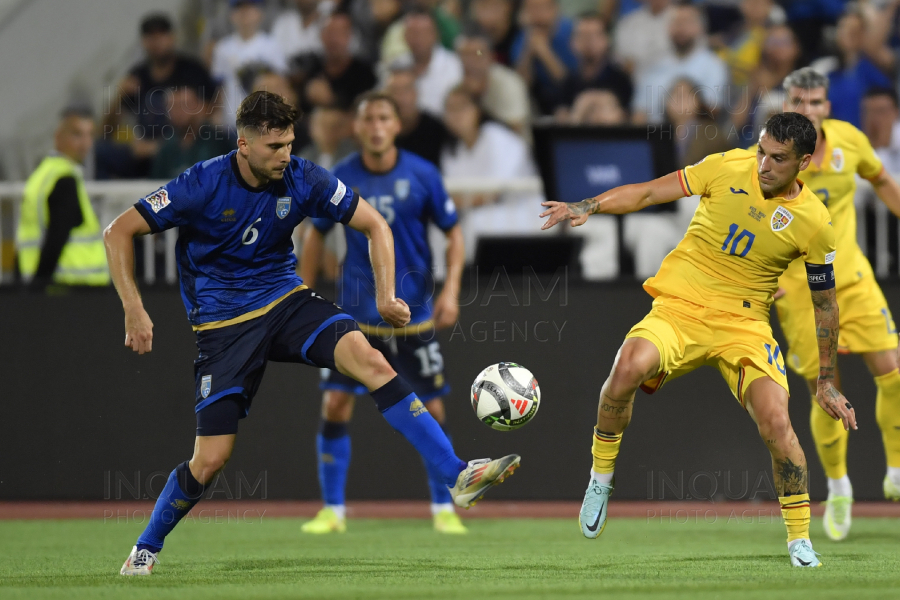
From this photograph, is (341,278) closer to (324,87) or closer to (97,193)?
(97,193)

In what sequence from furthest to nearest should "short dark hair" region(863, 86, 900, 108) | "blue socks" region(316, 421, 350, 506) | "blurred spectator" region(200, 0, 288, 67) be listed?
"blurred spectator" region(200, 0, 288, 67) < "short dark hair" region(863, 86, 900, 108) < "blue socks" region(316, 421, 350, 506)

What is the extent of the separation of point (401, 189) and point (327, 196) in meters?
2.16

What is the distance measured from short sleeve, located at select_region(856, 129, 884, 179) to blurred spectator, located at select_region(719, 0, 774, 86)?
5.00m

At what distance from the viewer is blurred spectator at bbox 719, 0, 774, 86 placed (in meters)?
11.9

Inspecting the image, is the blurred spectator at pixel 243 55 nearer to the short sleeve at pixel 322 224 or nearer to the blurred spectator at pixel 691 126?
the blurred spectator at pixel 691 126

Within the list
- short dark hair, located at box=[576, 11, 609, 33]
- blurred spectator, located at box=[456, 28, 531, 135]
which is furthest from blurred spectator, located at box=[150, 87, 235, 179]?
short dark hair, located at box=[576, 11, 609, 33]

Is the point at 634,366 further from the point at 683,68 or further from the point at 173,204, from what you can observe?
the point at 683,68

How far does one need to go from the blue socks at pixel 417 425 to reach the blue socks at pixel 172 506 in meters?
0.95

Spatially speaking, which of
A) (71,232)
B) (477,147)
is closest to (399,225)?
(71,232)

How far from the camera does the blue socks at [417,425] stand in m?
5.52

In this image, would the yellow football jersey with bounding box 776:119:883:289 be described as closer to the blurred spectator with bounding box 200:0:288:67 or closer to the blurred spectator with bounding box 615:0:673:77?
the blurred spectator with bounding box 615:0:673:77

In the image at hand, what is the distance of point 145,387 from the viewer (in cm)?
895

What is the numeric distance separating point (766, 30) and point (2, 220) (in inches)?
290

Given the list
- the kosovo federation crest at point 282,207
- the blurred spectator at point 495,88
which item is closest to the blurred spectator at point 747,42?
the blurred spectator at point 495,88
